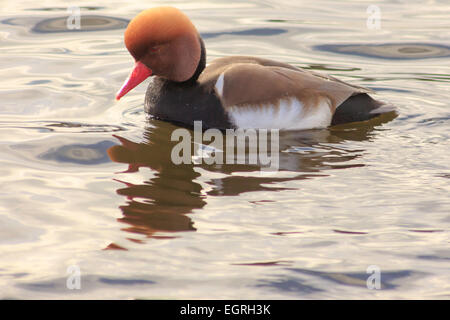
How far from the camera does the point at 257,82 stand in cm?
589

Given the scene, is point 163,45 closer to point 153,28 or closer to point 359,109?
point 153,28

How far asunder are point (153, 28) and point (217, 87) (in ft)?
2.05

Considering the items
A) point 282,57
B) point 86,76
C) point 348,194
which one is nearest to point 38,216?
point 348,194

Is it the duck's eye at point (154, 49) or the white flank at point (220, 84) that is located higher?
the duck's eye at point (154, 49)

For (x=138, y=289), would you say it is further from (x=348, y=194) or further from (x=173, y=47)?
(x=173, y=47)

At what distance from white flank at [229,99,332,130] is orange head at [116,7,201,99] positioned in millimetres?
523

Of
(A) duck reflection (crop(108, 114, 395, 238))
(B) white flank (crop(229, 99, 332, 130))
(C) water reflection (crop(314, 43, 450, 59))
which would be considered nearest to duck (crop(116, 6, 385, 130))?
(B) white flank (crop(229, 99, 332, 130))

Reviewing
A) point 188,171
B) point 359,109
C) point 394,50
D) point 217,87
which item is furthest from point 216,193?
point 394,50

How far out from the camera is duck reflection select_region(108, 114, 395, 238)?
4.61 metres

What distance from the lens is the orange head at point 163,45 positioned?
18.9 feet

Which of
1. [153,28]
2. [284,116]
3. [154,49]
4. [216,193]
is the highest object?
[153,28]

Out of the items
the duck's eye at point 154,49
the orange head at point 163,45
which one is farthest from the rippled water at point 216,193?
the duck's eye at point 154,49

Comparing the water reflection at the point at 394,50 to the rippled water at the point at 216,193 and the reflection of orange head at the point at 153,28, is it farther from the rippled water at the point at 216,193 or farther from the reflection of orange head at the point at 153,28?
the reflection of orange head at the point at 153,28

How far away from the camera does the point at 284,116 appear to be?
6.06 meters
